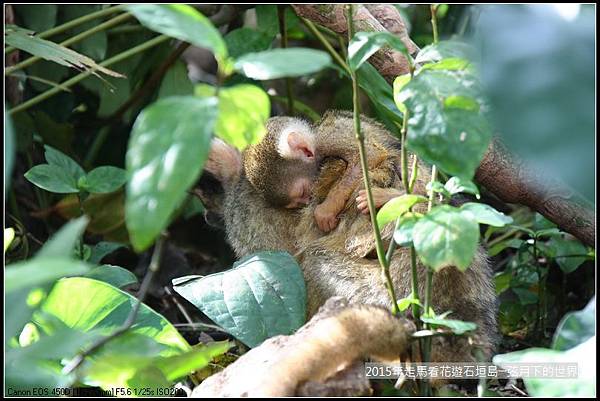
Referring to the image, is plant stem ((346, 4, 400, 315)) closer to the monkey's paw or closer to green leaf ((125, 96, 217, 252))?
green leaf ((125, 96, 217, 252))

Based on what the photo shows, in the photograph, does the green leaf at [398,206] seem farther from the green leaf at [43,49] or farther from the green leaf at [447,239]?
the green leaf at [43,49]

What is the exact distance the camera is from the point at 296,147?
9.84ft

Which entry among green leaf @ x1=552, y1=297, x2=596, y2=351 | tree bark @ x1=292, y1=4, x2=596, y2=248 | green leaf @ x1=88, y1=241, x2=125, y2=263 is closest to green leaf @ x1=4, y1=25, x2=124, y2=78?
green leaf @ x1=88, y1=241, x2=125, y2=263

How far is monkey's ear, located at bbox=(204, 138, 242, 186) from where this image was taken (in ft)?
10.7

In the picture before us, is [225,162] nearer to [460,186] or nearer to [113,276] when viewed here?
[113,276]

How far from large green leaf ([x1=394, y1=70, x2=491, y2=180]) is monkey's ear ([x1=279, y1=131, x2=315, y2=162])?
1276 mm

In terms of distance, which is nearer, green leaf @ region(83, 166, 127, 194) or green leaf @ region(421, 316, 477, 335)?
green leaf @ region(421, 316, 477, 335)

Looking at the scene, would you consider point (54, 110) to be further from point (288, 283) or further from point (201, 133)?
point (201, 133)

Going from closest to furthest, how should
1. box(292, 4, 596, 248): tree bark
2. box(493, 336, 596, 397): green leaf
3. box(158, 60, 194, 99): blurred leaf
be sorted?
1. box(493, 336, 596, 397): green leaf
2. box(292, 4, 596, 248): tree bark
3. box(158, 60, 194, 99): blurred leaf

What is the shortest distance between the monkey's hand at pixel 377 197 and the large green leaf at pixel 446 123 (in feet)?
3.02

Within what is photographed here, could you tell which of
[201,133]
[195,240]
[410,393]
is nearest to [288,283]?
[410,393]

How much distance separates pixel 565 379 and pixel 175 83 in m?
2.86

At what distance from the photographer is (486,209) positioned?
186 cm

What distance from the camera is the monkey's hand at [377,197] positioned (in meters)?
2.65
